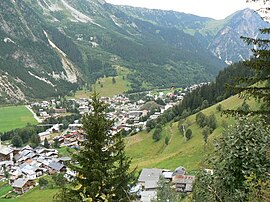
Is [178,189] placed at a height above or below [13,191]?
above

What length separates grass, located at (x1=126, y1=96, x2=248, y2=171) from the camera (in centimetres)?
6600

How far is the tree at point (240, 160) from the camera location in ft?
35.3

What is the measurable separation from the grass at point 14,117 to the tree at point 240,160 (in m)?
129

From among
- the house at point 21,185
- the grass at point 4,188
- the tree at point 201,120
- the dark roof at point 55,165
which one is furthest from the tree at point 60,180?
the tree at point 201,120

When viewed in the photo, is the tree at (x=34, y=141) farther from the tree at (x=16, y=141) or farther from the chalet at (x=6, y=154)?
the chalet at (x=6, y=154)

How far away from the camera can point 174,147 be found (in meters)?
79.8

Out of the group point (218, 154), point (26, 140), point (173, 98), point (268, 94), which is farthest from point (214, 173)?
point (173, 98)

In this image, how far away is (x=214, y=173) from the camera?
38.9ft

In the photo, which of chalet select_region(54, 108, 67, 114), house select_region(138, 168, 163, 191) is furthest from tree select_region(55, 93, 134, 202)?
chalet select_region(54, 108, 67, 114)

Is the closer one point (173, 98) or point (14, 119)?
point (14, 119)

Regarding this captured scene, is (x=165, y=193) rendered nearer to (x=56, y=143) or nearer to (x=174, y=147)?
(x=174, y=147)

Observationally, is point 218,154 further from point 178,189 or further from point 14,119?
point 14,119

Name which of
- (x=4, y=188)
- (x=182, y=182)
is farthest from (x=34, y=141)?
(x=182, y=182)

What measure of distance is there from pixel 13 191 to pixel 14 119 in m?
78.6
